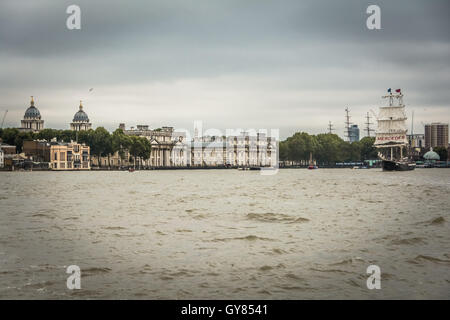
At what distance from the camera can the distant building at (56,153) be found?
6427 inches

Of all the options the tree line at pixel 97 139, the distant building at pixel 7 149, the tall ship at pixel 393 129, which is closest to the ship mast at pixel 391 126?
the tall ship at pixel 393 129

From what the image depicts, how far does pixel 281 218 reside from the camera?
2867cm

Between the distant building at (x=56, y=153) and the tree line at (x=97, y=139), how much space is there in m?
3.71

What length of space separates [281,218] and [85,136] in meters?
149

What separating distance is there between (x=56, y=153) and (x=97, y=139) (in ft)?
43.0

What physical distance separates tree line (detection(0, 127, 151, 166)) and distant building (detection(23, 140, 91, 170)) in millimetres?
3712

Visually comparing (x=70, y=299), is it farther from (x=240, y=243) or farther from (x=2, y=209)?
(x=2, y=209)

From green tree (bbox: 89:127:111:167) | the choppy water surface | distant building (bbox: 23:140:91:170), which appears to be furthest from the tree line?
the choppy water surface

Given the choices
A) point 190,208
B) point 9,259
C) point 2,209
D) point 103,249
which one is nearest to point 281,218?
point 190,208

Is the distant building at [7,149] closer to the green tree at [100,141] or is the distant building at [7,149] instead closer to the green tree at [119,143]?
the green tree at [100,141]

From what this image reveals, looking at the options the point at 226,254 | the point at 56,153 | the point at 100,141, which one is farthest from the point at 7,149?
the point at 226,254

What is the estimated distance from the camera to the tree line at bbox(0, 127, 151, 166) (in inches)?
6540

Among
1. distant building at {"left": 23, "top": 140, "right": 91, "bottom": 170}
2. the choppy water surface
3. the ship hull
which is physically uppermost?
distant building at {"left": 23, "top": 140, "right": 91, "bottom": 170}

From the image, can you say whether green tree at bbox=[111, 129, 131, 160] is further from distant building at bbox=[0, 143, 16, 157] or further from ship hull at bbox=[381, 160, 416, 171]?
ship hull at bbox=[381, 160, 416, 171]
